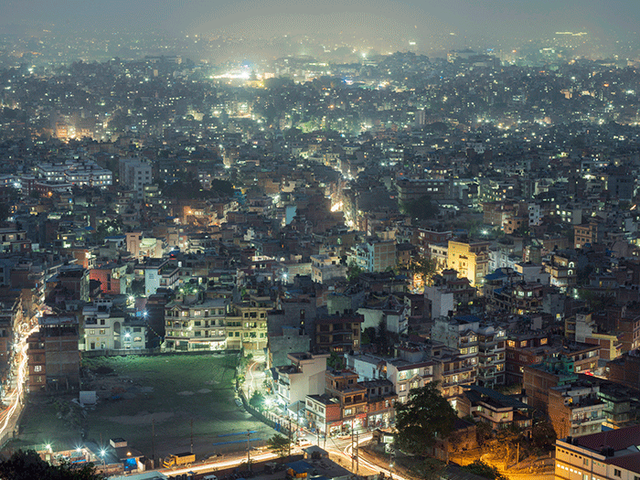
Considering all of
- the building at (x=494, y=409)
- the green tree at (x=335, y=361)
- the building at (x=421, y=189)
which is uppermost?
the building at (x=421, y=189)

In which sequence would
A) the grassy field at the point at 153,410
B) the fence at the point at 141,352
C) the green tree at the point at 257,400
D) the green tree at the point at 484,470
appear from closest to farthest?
the green tree at the point at 484,470 < the grassy field at the point at 153,410 < the green tree at the point at 257,400 < the fence at the point at 141,352

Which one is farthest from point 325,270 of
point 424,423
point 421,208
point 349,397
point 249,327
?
point 421,208

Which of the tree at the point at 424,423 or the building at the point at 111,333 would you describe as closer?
the tree at the point at 424,423

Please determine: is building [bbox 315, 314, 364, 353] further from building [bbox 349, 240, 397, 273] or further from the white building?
the white building

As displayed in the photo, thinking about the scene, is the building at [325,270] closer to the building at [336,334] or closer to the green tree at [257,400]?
the building at [336,334]

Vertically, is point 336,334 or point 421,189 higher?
point 421,189

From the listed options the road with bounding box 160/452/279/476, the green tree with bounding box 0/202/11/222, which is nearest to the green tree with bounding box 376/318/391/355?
the road with bounding box 160/452/279/476

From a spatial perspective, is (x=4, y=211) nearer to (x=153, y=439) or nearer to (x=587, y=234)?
(x=587, y=234)

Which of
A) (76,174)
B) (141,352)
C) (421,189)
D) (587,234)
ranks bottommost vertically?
(141,352)

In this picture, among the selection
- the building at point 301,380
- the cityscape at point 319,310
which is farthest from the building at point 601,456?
the building at point 301,380
